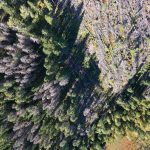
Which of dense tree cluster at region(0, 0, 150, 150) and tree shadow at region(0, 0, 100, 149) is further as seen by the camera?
tree shadow at region(0, 0, 100, 149)

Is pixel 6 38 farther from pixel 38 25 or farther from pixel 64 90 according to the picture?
pixel 64 90

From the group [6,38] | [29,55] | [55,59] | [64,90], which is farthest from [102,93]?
[6,38]

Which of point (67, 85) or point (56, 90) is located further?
point (67, 85)

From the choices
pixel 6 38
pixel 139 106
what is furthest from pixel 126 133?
pixel 6 38

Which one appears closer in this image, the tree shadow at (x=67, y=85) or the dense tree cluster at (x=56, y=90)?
the dense tree cluster at (x=56, y=90)

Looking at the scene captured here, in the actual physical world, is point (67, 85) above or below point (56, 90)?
above

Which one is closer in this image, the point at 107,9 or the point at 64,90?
the point at 107,9

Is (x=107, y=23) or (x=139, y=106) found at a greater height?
(x=107, y=23)

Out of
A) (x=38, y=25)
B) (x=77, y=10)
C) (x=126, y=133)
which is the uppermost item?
(x=77, y=10)
